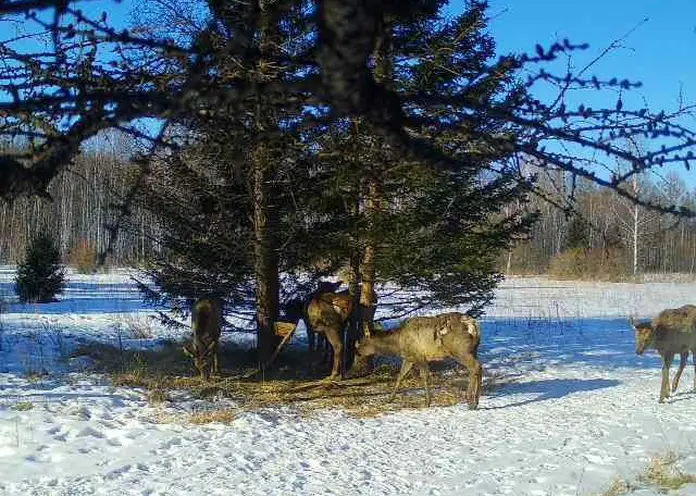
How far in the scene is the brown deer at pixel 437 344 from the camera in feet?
34.1

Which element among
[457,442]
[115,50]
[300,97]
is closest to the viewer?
[300,97]

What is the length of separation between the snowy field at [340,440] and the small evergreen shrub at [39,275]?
35.6ft

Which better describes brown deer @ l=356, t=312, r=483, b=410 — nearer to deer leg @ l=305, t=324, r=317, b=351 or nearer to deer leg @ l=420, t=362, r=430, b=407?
deer leg @ l=420, t=362, r=430, b=407

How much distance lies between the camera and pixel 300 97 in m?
2.59

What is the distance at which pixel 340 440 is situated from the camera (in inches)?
324

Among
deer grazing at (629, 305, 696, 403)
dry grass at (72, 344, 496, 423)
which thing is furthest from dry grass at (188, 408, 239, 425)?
deer grazing at (629, 305, 696, 403)

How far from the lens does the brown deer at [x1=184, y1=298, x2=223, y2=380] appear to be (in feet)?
35.8

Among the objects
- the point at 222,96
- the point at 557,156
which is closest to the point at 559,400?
the point at 557,156

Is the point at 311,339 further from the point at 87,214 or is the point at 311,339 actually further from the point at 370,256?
the point at 87,214

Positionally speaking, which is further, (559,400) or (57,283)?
(57,283)

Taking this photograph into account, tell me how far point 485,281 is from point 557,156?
10348 mm

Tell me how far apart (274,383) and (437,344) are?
105 inches

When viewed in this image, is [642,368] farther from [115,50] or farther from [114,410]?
[115,50]

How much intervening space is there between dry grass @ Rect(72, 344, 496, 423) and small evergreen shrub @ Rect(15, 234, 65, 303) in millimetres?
12062
